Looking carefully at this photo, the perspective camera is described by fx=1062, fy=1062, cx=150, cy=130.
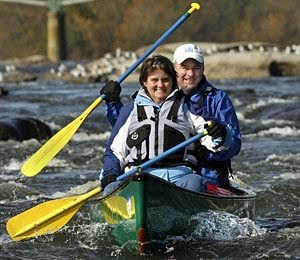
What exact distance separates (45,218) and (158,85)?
1.29m

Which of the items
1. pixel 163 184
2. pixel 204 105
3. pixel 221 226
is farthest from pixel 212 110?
pixel 163 184

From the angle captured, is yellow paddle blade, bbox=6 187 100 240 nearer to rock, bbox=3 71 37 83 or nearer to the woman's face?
the woman's face

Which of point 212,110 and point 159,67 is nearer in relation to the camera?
point 159,67

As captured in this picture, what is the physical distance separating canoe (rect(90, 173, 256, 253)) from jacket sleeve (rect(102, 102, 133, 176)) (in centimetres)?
25

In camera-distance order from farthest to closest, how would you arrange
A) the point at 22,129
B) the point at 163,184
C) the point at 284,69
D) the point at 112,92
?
1. the point at 284,69
2. the point at 22,129
3. the point at 112,92
4. the point at 163,184

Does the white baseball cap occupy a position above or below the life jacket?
above

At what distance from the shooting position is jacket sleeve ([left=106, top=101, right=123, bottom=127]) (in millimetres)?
8273

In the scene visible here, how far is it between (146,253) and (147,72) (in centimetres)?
126

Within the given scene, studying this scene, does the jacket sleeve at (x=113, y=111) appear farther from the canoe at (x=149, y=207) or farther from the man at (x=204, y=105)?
the canoe at (x=149, y=207)

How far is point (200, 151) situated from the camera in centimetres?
773

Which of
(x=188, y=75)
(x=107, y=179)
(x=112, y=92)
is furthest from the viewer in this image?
(x=112, y=92)

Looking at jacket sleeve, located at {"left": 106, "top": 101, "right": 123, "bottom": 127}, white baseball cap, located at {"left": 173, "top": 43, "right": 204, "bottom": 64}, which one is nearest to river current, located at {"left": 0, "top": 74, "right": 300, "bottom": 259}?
jacket sleeve, located at {"left": 106, "top": 101, "right": 123, "bottom": 127}

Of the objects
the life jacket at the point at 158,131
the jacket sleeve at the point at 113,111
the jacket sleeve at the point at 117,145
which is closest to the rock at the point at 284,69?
the jacket sleeve at the point at 113,111

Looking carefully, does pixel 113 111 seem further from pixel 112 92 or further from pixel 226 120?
pixel 226 120
